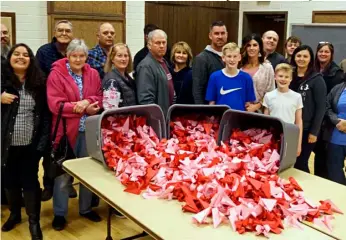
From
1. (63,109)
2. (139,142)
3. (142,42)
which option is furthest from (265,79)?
(142,42)

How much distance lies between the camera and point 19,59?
2713 mm

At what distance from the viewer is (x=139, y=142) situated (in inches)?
100

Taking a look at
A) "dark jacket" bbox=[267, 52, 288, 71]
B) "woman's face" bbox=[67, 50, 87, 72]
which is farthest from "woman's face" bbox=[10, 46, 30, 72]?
"dark jacket" bbox=[267, 52, 288, 71]

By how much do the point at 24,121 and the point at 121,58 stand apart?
78 cm

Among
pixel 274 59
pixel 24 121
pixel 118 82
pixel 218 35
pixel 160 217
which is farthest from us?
pixel 274 59

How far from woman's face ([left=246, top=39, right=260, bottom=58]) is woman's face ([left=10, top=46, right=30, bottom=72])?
171 centimetres

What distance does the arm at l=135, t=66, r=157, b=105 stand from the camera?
Answer: 3.00 m

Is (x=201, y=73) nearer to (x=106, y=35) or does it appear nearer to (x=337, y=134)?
(x=106, y=35)

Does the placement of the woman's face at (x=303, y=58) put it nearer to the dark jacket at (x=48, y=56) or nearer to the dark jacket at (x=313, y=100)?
the dark jacket at (x=313, y=100)

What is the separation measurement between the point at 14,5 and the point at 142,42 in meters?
1.77

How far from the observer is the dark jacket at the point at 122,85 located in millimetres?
2945

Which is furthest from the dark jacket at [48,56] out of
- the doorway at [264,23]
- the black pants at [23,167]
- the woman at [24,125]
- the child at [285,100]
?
the doorway at [264,23]

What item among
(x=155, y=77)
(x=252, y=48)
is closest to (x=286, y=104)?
(x=252, y=48)

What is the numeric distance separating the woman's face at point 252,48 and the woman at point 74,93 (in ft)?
4.13
